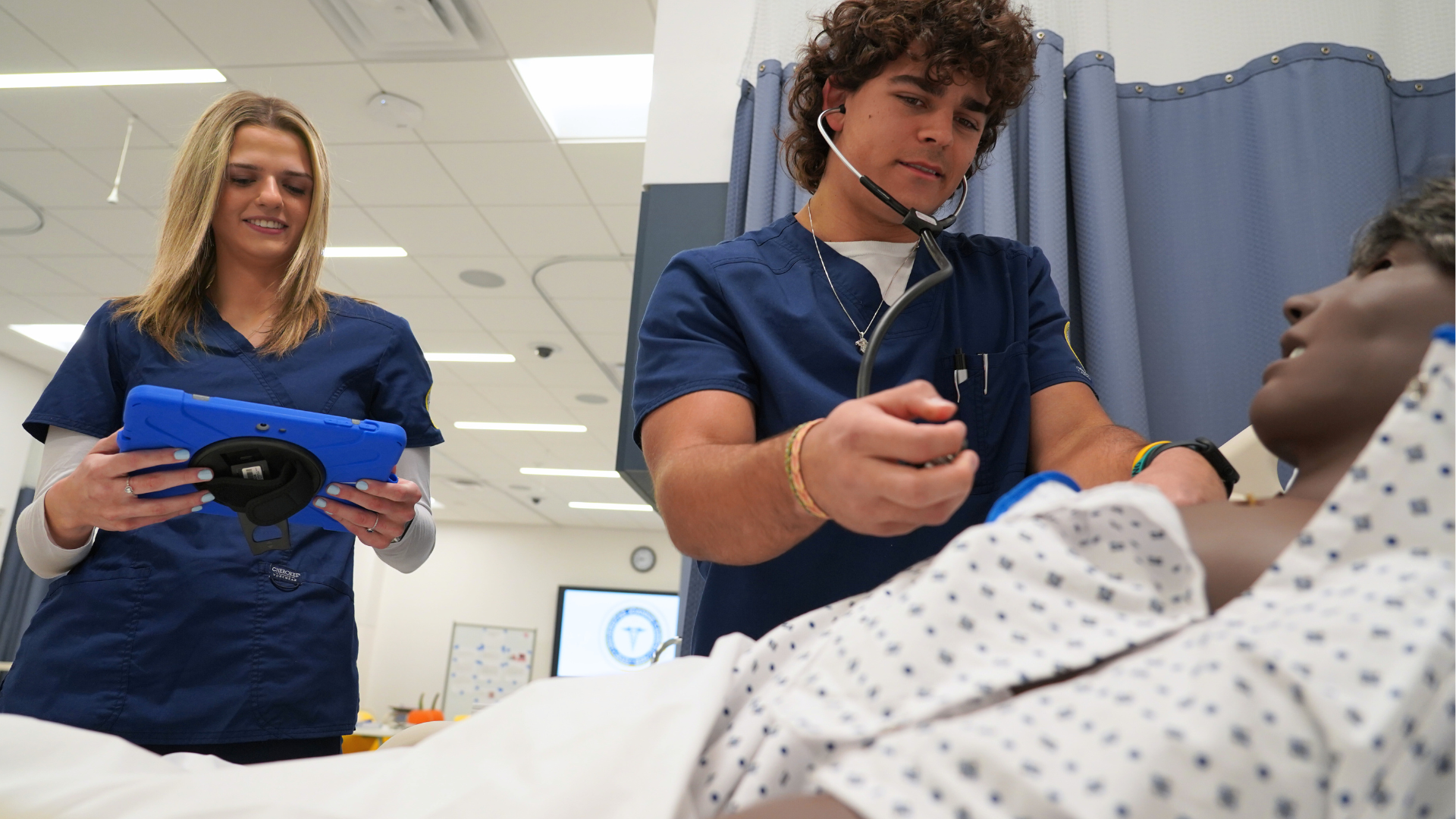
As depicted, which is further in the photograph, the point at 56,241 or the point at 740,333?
the point at 56,241

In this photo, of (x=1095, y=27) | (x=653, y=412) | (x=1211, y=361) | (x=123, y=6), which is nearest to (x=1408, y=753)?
(x=653, y=412)

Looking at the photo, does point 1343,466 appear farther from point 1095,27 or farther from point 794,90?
point 1095,27

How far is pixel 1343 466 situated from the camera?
635 millimetres

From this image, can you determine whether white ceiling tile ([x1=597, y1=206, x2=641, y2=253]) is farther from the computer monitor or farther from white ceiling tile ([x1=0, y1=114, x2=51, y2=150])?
the computer monitor

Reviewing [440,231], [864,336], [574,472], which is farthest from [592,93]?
[574,472]

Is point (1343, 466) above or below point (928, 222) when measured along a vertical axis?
below

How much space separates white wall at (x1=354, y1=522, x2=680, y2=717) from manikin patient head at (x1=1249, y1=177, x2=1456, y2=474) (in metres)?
9.87

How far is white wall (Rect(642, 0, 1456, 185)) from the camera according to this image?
1.65m

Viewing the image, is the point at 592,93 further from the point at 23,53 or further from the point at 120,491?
the point at 120,491

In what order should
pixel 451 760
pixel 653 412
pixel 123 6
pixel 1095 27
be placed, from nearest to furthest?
1. pixel 451 760
2. pixel 653 412
3. pixel 1095 27
4. pixel 123 6

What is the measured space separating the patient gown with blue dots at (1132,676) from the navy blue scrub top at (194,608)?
72 cm

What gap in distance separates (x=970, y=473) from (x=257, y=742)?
89 cm

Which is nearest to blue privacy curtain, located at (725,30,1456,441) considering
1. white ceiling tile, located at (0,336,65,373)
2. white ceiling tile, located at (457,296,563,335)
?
white ceiling tile, located at (457,296,563,335)

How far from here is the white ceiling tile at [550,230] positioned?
4125 mm
